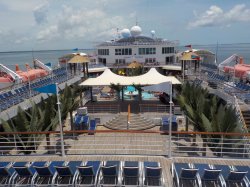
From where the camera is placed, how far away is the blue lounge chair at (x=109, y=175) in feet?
27.5

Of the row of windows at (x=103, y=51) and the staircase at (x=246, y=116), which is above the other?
the row of windows at (x=103, y=51)

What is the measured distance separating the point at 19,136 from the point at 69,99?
5420 millimetres

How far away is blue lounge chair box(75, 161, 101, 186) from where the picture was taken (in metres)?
8.42

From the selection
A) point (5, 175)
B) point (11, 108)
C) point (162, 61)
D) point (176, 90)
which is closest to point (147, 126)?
point (176, 90)

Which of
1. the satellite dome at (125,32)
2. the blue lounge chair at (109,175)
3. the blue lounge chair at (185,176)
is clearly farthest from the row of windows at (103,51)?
the blue lounge chair at (185,176)

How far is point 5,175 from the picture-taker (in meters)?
8.75

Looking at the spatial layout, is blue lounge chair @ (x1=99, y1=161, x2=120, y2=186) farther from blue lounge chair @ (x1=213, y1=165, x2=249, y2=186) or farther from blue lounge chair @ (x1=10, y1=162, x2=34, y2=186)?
blue lounge chair @ (x1=213, y1=165, x2=249, y2=186)

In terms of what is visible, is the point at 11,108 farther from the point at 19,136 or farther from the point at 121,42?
the point at 121,42

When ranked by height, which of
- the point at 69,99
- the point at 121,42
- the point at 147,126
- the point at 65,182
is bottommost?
the point at 147,126

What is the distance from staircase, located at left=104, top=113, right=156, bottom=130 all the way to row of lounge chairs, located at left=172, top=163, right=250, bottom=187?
37.0 ft

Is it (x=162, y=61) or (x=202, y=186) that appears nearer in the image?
(x=202, y=186)

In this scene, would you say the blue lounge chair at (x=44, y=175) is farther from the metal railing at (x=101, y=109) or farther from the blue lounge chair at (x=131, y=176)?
the metal railing at (x=101, y=109)

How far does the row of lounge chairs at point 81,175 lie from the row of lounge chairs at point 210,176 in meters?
0.67

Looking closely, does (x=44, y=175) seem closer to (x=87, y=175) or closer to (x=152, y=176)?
(x=87, y=175)
